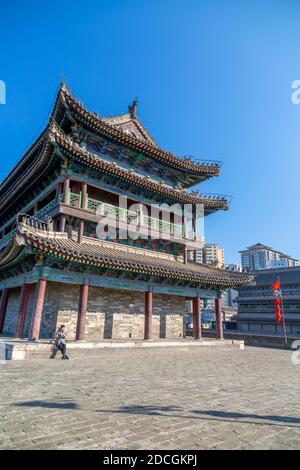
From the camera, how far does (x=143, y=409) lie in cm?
514

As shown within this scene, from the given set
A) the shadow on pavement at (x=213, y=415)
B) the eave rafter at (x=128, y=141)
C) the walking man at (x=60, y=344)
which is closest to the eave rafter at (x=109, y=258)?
the walking man at (x=60, y=344)

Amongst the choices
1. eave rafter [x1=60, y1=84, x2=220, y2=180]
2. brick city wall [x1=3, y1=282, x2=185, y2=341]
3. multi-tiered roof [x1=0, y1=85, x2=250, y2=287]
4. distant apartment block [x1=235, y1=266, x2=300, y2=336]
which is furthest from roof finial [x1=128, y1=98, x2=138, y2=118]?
distant apartment block [x1=235, y1=266, x2=300, y2=336]

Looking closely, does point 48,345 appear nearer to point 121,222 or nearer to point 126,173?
point 121,222

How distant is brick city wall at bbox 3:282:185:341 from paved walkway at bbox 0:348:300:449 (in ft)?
17.2

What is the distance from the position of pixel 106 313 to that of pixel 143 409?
37.2ft

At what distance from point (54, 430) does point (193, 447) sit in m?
1.92

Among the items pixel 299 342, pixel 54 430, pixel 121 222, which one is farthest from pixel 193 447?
pixel 299 342

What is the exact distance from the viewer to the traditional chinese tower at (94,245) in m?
13.4

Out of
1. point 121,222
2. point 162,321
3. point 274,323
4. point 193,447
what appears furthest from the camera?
point 274,323

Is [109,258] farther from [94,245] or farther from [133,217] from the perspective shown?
[133,217]

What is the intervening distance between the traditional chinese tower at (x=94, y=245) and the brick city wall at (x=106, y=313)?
0.05m

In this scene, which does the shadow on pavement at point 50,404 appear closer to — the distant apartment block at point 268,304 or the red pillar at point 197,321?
the red pillar at point 197,321
